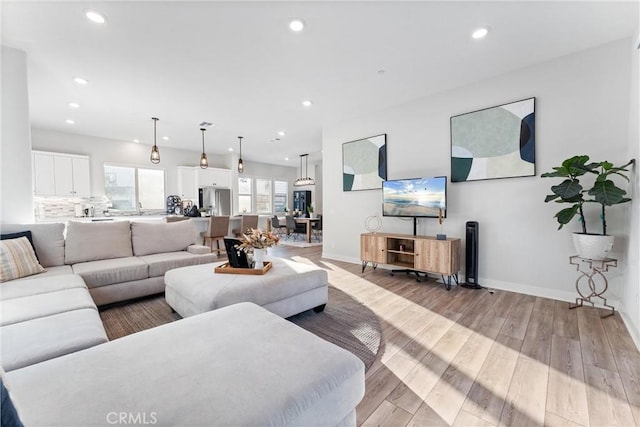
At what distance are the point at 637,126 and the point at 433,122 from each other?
2168mm

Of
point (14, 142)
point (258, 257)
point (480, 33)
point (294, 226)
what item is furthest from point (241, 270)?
point (294, 226)

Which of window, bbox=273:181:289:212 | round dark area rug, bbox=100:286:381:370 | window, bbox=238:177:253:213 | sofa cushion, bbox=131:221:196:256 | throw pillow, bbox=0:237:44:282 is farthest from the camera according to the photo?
window, bbox=273:181:289:212

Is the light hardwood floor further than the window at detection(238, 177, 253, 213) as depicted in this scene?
No

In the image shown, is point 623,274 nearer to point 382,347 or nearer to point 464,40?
point 382,347

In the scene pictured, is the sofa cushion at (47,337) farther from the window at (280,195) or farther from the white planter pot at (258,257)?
the window at (280,195)

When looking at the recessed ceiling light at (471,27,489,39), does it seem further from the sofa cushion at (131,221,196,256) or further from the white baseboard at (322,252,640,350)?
the sofa cushion at (131,221,196,256)

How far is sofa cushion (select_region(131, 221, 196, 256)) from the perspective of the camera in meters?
3.78

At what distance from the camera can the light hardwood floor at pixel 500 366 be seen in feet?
4.94

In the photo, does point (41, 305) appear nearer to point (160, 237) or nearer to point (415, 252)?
point (160, 237)

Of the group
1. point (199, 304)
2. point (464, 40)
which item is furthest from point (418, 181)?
point (199, 304)

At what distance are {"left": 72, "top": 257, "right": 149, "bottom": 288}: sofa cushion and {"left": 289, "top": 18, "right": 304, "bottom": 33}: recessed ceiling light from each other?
317cm

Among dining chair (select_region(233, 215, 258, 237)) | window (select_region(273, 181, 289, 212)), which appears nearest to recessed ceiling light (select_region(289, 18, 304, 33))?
dining chair (select_region(233, 215, 258, 237))

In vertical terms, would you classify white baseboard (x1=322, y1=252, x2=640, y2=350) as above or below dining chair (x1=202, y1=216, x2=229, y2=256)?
below

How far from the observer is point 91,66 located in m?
3.27
